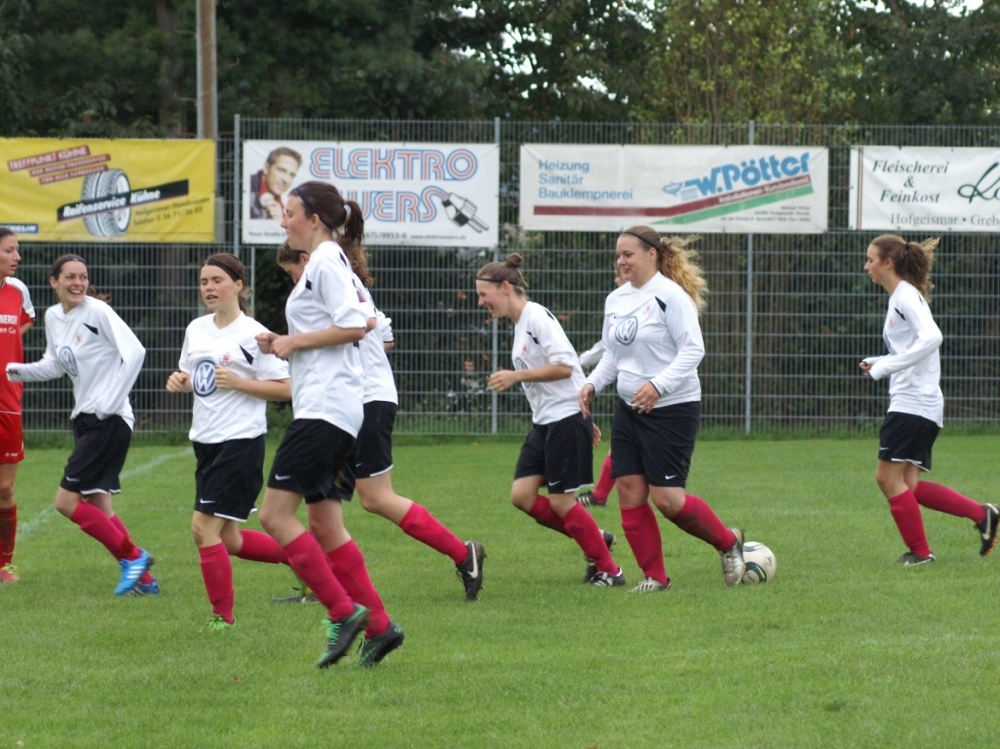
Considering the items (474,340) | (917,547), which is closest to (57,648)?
(917,547)

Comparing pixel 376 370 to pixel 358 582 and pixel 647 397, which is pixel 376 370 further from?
pixel 358 582

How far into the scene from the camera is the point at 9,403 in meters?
7.66

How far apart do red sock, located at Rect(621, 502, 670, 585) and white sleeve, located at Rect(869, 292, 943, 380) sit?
4.48ft

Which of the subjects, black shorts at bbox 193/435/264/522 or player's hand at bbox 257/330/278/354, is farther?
black shorts at bbox 193/435/264/522

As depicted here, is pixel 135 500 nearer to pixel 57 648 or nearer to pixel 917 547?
pixel 57 648

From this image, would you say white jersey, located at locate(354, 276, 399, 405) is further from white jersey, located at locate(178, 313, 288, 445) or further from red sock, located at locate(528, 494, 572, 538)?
red sock, located at locate(528, 494, 572, 538)

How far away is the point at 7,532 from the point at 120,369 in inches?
50.2

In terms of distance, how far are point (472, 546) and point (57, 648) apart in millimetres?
2043

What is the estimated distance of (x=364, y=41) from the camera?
20.7 meters

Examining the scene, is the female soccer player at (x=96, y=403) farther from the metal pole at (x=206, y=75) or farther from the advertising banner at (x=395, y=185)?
the metal pole at (x=206, y=75)

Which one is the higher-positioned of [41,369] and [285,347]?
[285,347]

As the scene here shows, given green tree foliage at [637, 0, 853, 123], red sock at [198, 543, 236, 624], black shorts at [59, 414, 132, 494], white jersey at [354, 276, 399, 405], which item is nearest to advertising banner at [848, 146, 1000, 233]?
green tree foliage at [637, 0, 853, 123]

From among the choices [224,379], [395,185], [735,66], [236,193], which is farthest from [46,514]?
[735,66]

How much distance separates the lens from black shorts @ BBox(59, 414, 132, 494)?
711 centimetres
